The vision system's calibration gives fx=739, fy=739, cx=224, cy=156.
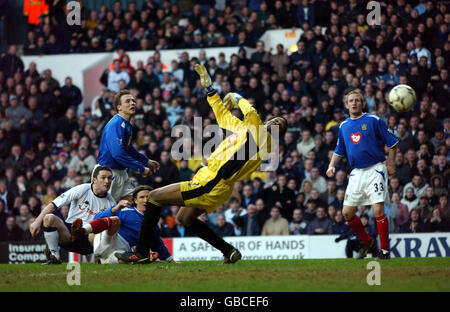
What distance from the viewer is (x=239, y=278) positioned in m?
8.73

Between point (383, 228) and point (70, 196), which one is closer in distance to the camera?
point (383, 228)

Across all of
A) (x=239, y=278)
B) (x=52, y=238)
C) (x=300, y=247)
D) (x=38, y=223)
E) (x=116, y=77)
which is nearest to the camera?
(x=239, y=278)

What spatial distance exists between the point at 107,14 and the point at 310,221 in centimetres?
1216

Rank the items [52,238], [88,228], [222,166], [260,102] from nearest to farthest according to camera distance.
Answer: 1. [222,166]
2. [88,228]
3. [52,238]
4. [260,102]

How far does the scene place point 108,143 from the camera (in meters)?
11.7

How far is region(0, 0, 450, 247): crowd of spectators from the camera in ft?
59.4

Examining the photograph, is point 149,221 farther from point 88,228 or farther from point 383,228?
point 383,228

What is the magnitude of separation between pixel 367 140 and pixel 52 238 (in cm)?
526

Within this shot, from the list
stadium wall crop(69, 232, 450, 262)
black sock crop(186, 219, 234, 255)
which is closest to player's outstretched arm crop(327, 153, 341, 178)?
black sock crop(186, 219, 234, 255)

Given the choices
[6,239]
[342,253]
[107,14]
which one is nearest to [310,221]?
[342,253]

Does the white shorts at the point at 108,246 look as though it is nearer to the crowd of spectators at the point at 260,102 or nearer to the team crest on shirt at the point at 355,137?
the team crest on shirt at the point at 355,137

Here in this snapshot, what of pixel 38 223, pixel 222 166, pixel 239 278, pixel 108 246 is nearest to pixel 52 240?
pixel 38 223

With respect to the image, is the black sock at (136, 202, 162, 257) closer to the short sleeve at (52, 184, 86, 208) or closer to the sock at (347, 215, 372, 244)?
the short sleeve at (52, 184, 86, 208)

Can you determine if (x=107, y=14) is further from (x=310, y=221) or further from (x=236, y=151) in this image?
(x=236, y=151)
